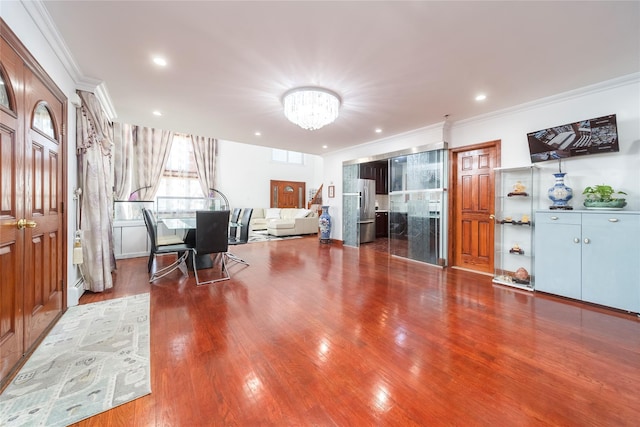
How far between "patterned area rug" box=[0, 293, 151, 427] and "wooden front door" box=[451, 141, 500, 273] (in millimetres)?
4427

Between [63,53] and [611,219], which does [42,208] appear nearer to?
[63,53]

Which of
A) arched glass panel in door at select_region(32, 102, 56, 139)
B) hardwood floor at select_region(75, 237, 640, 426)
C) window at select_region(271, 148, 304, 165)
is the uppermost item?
window at select_region(271, 148, 304, 165)

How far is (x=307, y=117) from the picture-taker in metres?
3.03

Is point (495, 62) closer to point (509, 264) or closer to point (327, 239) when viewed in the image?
point (509, 264)

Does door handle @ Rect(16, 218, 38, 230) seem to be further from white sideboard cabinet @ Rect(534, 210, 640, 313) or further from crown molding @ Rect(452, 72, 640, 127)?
crown molding @ Rect(452, 72, 640, 127)

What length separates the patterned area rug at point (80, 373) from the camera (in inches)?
49.8

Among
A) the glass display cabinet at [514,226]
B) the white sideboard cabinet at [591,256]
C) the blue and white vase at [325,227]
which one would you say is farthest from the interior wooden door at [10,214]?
the blue and white vase at [325,227]

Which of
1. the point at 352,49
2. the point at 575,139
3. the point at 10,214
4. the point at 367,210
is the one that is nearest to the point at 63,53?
the point at 10,214

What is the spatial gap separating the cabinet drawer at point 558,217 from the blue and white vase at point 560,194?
15cm

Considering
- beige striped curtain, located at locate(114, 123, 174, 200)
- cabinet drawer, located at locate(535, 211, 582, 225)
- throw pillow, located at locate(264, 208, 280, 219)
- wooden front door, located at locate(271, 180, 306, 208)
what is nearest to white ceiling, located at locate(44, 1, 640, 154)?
cabinet drawer, located at locate(535, 211, 582, 225)

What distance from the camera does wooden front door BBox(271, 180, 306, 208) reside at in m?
10.1

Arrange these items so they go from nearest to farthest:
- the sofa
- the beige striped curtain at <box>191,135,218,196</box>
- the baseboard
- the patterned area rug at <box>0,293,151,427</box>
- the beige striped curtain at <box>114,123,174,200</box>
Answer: the patterned area rug at <box>0,293,151,427</box>
the baseboard
the beige striped curtain at <box>114,123,174,200</box>
the sofa
the beige striped curtain at <box>191,135,218,196</box>

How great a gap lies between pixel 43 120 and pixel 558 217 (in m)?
5.28

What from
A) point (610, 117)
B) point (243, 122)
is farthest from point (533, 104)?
point (243, 122)
